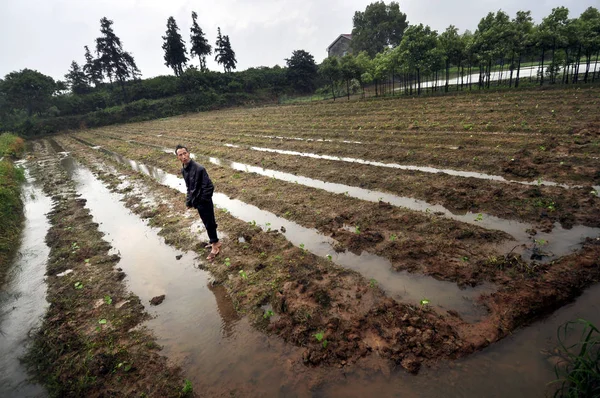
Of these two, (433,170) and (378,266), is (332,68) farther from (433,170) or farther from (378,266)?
(378,266)

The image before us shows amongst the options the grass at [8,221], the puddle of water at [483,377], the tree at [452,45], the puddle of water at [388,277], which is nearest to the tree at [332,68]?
the tree at [452,45]

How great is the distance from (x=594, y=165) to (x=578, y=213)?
11.7 feet

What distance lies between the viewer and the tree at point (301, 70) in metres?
59.8

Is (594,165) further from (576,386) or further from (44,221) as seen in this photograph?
(44,221)

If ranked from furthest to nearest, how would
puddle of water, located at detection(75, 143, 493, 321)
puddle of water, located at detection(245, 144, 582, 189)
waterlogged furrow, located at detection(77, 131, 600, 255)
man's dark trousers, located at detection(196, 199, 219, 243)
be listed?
puddle of water, located at detection(245, 144, 582, 189) → man's dark trousers, located at detection(196, 199, 219, 243) → waterlogged furrow, located at detection(77, 131, 600, 255) → puddle of water, located at detection(75, 143, 493, 321)

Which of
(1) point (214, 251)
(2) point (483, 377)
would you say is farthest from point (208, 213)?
(2) point (483, 377)

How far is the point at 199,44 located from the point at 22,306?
7095cm

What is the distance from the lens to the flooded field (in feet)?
11.9

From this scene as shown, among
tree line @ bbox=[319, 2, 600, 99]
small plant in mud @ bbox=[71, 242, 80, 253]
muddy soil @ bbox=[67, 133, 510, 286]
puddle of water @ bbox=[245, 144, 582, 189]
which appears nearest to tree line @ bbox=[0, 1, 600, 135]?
tree line @ bbox=[319, 2, 600, 99]

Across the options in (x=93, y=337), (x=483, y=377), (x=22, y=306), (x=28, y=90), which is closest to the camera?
(x=483, y=377)

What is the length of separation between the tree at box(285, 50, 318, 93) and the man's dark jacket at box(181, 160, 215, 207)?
59.4 metres

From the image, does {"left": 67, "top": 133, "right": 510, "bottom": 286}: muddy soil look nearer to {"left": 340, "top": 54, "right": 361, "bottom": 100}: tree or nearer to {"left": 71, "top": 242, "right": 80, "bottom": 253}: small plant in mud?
{"left": 71, "top": 242, "right": 80, "bottom": 253}: small plant in mud

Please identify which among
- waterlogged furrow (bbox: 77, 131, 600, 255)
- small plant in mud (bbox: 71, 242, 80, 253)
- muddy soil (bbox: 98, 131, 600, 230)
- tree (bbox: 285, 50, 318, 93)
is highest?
tree (bbox: 285, 50, 318, 93)

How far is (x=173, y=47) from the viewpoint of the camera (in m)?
61.1
